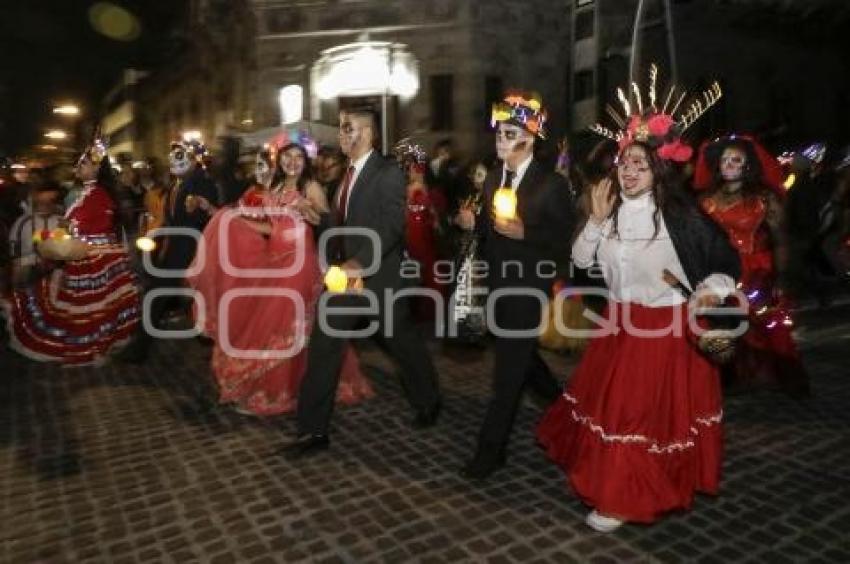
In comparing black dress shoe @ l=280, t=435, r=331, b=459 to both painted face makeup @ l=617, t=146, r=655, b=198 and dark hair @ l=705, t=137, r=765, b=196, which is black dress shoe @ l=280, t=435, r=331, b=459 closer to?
painted face makeup @ l=617, t=146, r=655, b=198

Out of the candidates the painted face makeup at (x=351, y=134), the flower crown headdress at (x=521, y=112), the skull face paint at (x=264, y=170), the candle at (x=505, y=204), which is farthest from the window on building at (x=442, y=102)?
the candle at (x=505, y=204)

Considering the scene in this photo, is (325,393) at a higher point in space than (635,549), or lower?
higher

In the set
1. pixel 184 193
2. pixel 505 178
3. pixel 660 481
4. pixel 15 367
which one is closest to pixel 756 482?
pixel 660 481

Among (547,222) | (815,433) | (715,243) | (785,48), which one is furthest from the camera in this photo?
(785,48)

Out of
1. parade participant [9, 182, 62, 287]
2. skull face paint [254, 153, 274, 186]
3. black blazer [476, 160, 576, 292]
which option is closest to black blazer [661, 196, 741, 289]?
black blazer [476, 160, 576, 292]

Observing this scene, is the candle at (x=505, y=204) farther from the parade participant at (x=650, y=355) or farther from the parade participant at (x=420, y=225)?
the parade participant at (x=420, y=225)

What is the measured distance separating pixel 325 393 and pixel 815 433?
10.7 ft

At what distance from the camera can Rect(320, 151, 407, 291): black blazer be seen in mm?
4750

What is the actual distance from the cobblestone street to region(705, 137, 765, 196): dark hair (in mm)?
1615

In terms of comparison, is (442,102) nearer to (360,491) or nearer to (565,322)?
(565,322)

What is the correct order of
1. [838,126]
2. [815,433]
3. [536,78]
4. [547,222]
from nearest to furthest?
[547,222], [815,433], [536,78], [838,126]

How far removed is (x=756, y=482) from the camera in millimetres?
4293

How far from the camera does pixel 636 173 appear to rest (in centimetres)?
368

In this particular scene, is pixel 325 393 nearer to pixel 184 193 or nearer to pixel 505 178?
pixel 505 178
